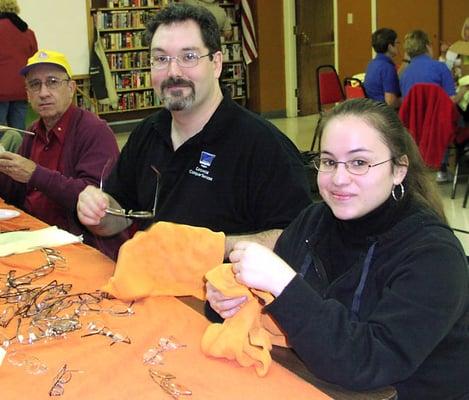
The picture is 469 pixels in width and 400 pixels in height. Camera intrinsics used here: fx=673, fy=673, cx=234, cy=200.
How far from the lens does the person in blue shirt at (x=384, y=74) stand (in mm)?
6527

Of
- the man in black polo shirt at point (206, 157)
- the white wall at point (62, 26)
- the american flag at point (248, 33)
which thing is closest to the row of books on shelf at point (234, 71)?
Answer: the american flag at point (248, 33)

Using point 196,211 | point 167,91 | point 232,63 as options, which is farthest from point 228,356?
point 232,63

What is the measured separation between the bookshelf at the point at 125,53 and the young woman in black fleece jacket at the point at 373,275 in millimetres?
8324

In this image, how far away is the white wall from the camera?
28.7 ft

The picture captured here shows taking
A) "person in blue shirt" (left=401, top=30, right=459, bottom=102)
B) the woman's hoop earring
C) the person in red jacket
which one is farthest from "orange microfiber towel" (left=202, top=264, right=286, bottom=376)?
the person in red jacket

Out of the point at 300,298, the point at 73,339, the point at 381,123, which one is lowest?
the point at 73,339

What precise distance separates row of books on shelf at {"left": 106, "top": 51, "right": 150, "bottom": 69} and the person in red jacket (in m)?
2.53

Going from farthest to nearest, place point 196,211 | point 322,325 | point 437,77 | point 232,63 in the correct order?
point 232,63 → point 437,77 → point 196,211 → point 322,325

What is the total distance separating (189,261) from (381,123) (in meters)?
0.58

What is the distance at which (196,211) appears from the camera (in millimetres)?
2270

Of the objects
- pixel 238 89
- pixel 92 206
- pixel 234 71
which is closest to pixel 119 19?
pixel 234 71

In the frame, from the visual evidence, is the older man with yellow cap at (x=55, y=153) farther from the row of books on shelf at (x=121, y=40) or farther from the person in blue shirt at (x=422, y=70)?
the row of books on shelf at (x=121, y=40)

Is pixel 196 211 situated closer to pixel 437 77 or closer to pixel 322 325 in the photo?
pixel 322 325

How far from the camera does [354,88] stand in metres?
6.84
